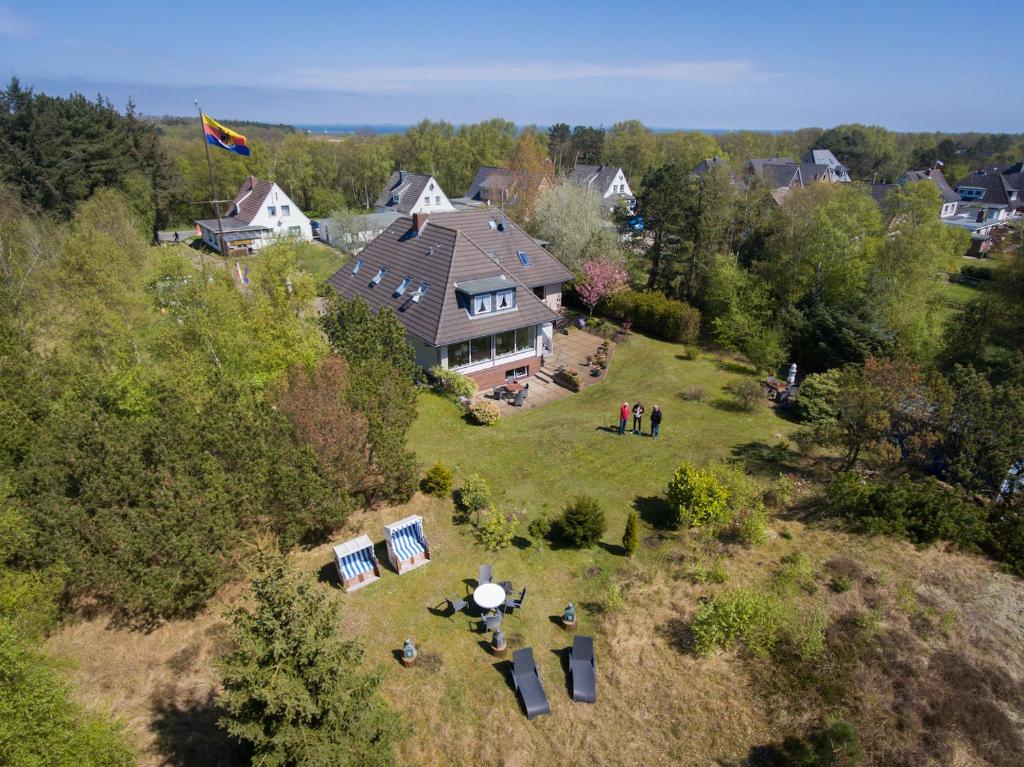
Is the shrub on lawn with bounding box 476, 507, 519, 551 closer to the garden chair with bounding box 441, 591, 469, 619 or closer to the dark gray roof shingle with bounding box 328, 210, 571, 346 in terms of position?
the garden chair with bounding box 441, 591, 469, 619

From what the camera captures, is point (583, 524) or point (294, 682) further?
point (583, 524)

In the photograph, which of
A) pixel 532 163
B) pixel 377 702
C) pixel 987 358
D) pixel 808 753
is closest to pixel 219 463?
pixel 377 702

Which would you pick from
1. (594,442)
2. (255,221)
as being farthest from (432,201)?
(594,442)

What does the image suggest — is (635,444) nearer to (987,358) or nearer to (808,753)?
(808,753)

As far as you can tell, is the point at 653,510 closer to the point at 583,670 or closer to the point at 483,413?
the point at 583,670

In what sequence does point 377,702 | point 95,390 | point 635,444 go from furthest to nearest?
1. point 635,444
2. point 95,390
3. point 377,702

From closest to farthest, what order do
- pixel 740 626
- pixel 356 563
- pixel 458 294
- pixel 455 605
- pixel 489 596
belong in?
1. pixel 740 626
2. pixel 489 596
3. pixel 455 605
4. pixel 356 563
5. pixel 458 294
